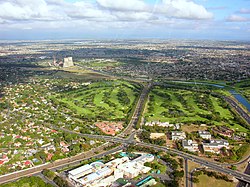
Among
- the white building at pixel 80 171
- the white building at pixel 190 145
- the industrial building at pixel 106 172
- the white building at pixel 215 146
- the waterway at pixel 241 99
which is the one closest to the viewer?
the industrial building at pixel 106 172

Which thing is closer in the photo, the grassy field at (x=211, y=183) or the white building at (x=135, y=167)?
the grassy field at (x=211, y=183)

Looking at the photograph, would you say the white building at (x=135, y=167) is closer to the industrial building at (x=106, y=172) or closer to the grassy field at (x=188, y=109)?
the industrial building at (x=106, y=172)

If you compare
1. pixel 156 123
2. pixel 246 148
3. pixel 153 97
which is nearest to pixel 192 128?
pixel 156 123

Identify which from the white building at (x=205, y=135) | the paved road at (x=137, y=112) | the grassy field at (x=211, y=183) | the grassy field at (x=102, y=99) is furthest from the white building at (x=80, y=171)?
the white building at (x=205, y=135)

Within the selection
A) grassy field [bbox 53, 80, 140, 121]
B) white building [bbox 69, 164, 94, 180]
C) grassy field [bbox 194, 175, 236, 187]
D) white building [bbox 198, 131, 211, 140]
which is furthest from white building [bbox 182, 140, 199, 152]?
grassy field [bbox 53, 80, 140, 121]

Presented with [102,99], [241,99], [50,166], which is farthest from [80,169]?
[241,99]

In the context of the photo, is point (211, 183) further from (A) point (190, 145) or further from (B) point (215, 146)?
(B) point (215, 146)
